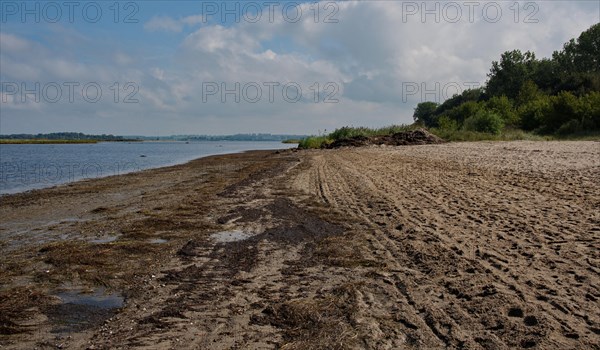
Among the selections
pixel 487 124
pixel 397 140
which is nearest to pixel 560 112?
pixel 487 124

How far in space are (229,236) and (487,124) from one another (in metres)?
42.7

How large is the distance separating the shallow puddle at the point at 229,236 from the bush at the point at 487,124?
41050 mm

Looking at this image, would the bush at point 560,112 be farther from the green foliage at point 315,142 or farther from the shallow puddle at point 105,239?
the shallow puddle at point 105,239

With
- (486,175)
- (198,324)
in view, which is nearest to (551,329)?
(198,324)

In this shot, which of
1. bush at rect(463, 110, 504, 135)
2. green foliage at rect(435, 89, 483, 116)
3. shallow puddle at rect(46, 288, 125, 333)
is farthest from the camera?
green foliage at rect(435, 89, 483, 116)

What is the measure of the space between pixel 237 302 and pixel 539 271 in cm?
343

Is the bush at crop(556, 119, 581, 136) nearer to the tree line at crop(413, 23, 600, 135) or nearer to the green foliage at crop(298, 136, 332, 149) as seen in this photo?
the tree line at crop(413, 23, 600, 135)

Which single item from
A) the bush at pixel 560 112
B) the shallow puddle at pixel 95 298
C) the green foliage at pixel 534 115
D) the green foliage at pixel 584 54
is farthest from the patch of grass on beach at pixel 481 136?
the green foliage at pixel 584 54

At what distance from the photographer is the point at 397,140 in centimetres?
4222

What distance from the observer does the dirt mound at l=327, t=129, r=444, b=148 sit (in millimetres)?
40844

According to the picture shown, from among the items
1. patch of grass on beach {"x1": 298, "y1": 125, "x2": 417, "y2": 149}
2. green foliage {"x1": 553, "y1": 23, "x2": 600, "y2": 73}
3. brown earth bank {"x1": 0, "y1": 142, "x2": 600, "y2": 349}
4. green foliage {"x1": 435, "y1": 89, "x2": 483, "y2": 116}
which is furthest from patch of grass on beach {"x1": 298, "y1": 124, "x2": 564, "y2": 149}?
green foliage {"x1": 435, "y1": 89, "x2": 483, "y2": 116}

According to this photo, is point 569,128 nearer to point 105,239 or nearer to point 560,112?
point 560,112

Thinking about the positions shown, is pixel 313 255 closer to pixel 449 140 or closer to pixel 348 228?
pixel 348 228

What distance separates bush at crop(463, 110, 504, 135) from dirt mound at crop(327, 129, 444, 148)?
7.01 m
